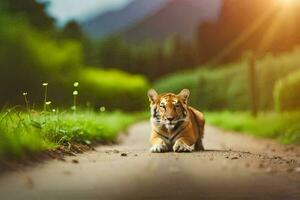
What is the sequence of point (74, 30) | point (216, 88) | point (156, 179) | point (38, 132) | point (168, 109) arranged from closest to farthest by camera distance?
point (156, 179) < point (38, 132) < point (168, 109) < point (74, 30) < point (216, 88)

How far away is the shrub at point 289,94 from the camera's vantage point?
80.6 feet

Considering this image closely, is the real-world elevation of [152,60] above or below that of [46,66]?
above

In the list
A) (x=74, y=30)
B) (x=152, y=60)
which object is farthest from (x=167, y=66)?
(x=74, y=30)

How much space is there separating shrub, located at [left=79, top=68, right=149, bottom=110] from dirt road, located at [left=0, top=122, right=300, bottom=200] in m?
16.6

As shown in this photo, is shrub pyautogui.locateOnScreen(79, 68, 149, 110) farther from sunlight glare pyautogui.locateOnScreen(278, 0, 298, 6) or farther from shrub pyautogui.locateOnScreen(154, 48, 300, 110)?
sunlight glare pyautogui.locateOnScreen(278, 0, 298, 6)

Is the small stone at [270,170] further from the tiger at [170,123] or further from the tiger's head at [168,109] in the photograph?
the tiger's head at [168,109]

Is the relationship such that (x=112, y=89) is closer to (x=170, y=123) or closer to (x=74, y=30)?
(x=74, y=30)

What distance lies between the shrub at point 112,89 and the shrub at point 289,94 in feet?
20.2

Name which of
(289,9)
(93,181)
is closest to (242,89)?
(289,9)

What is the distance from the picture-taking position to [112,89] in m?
30.2

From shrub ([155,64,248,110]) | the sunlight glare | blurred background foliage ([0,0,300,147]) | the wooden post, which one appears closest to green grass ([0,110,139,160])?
blurred background foliage ([0,0,300,147])

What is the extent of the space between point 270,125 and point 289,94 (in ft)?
7.55

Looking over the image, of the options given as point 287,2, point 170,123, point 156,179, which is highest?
point 287,2

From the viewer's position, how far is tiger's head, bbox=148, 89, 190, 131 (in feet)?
38.1
